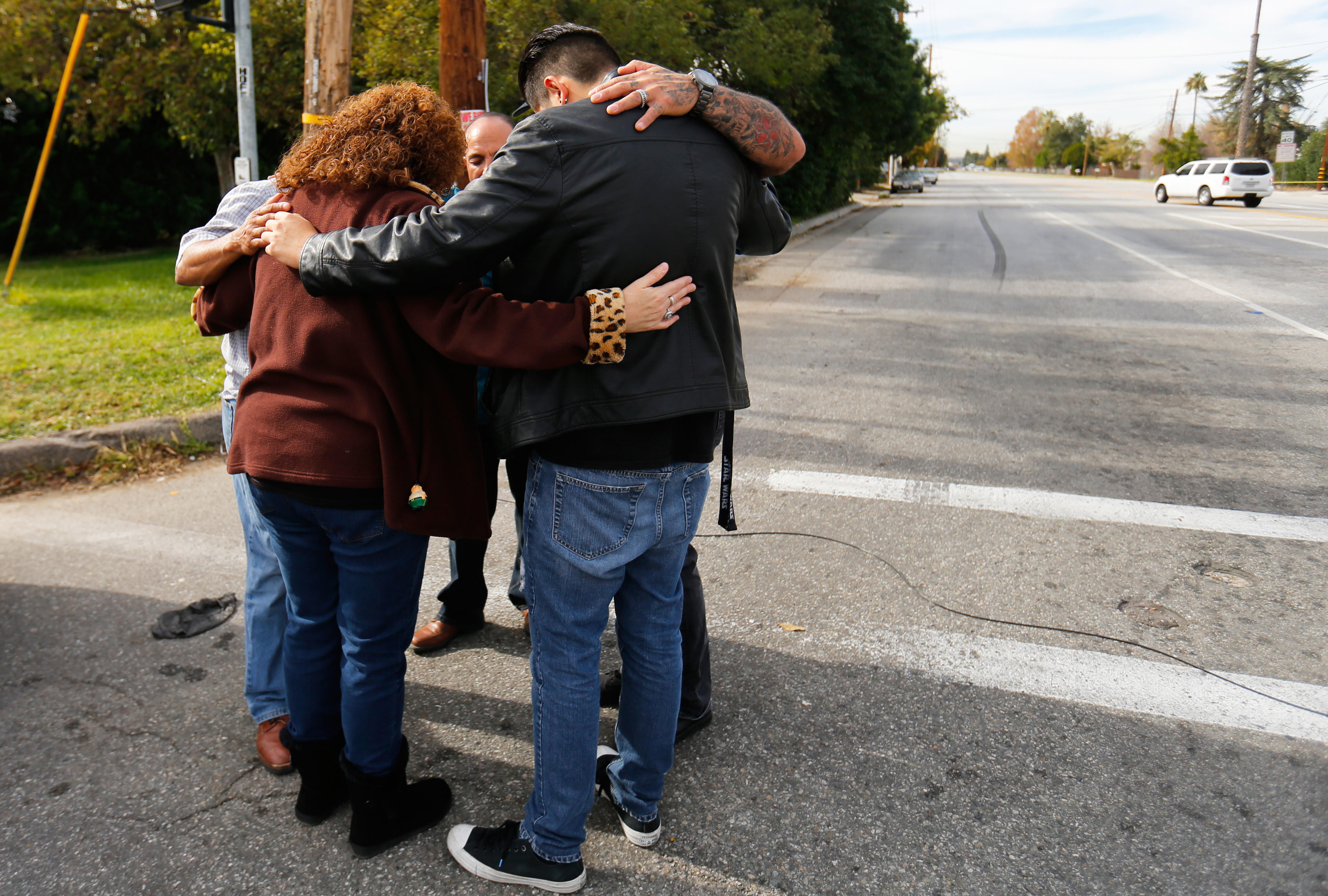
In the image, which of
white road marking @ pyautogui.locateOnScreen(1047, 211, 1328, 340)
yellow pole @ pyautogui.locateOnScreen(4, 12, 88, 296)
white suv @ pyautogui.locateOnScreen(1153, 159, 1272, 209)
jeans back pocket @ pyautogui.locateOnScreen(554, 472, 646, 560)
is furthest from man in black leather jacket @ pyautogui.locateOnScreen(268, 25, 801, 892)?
white suv @ pyautogui.locateOnScreen(1153, 159, 1272, 209)

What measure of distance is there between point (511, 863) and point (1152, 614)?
2.80m

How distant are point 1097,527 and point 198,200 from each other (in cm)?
1768

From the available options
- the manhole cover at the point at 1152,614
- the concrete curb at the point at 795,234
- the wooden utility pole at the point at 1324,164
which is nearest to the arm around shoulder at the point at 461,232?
the concrete curb at the point at 795,234

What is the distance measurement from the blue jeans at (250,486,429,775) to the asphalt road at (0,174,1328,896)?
13.0 inches

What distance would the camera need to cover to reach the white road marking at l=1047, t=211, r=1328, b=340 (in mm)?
9125

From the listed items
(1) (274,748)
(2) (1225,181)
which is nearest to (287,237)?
(1) (274,748)

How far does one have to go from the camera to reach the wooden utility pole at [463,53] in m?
6.40

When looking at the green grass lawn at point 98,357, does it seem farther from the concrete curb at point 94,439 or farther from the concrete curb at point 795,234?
the concrete curb at point 795,234

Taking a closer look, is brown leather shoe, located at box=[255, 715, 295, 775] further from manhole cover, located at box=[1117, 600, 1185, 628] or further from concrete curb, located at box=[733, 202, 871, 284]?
manhole cover, located at box=[1117, 600, 1185, 628]

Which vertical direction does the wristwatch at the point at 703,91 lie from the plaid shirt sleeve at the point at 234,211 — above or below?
above

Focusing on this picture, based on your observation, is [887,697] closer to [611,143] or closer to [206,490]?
[611,143]

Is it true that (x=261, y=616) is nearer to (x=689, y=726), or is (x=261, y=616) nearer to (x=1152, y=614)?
(x=689, y=726)

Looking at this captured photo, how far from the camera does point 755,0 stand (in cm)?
1656

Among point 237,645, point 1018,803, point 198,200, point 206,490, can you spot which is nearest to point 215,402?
point 206,490
